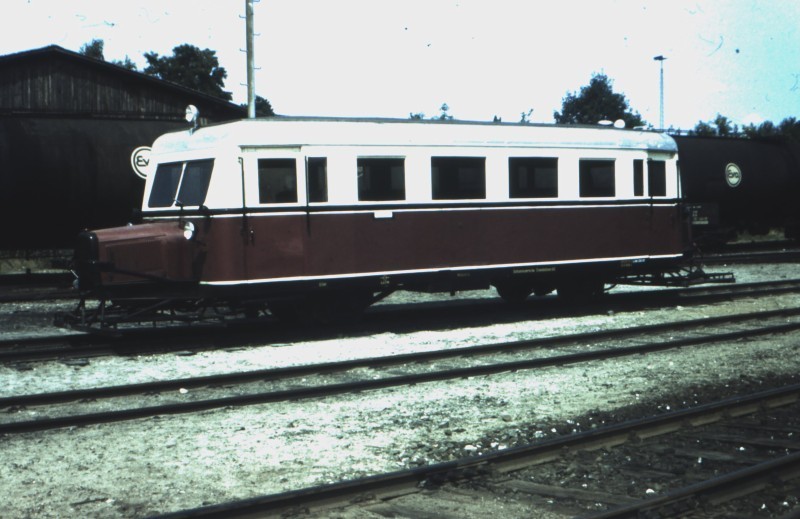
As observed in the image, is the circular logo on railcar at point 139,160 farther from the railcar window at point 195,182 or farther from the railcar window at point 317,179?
the railcar window at point 317,179

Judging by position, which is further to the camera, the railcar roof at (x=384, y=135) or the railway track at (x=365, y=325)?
the railcar roof at (x=384, y=135)

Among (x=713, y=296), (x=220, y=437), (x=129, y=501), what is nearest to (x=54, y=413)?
(x=220, y=437)

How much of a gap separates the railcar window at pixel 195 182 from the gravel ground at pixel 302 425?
205 cm

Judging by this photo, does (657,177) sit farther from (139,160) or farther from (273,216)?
(139,160)

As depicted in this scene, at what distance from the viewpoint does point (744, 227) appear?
95.7 feet

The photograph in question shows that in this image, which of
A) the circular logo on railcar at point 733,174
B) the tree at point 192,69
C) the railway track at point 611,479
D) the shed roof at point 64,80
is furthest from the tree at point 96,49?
the railway track at point 611,479

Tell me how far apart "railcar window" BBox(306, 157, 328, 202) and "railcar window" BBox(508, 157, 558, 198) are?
306 cm

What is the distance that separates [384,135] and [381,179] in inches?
23.4

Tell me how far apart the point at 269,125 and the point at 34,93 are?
23.5 m

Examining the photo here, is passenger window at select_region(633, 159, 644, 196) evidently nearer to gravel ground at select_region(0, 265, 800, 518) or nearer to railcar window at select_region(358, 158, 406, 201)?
gravel ground at select_region(0, 265, 800, 518)

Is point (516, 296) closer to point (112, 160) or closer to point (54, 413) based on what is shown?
point (112, 160)

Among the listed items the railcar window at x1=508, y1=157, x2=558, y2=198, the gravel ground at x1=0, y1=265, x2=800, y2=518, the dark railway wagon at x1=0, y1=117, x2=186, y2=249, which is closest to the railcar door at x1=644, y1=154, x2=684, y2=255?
the railcar window at x1=508, y1=157, x2=558, y2=198

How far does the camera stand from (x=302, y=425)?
27.4ft

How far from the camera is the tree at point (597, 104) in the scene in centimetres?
7975
